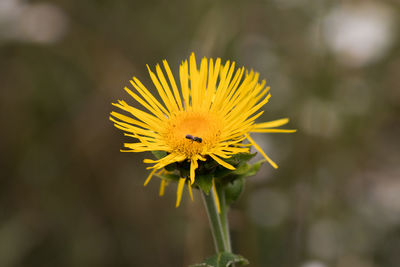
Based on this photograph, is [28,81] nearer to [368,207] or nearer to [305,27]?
[305,27]

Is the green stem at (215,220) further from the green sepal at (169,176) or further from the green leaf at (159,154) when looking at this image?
the green leaf at (159,154)

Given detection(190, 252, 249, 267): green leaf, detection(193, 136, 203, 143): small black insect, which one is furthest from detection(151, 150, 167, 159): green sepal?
detection(190, 252, 249, 267): green leaf

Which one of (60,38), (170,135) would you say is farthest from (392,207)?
(60,38)

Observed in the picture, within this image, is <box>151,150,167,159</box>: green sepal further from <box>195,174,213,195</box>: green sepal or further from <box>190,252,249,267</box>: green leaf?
<box>190,252,249,267</box>: green leaf

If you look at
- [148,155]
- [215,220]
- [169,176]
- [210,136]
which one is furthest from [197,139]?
[148,155]

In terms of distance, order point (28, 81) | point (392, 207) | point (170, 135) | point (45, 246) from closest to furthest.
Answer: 1. point (170, 135)
2. point (392, 207)
3. point (45, 246)
4. point (28, 81)

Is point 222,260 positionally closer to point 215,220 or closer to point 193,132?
point 215,220
